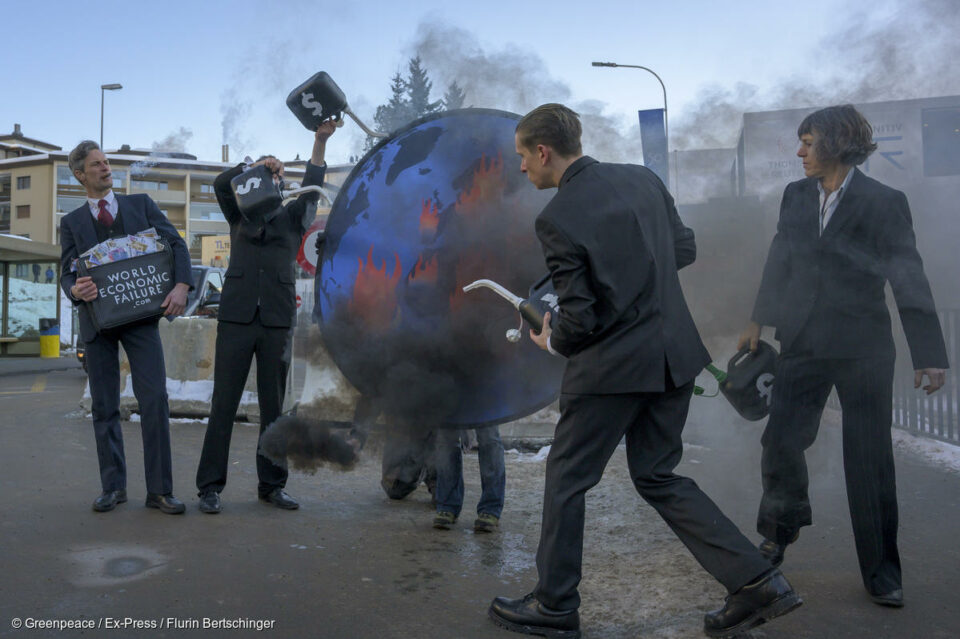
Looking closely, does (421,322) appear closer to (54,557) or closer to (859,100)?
(54,557)

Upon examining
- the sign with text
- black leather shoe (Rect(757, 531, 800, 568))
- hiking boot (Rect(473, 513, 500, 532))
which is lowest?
hiking boot (Rect(473, 513, 500, 532))

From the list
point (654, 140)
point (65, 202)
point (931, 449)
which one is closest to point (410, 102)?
point (654, 140)

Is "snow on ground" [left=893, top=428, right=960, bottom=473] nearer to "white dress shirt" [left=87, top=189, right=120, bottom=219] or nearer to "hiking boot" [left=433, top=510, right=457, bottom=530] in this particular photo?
"hiking boot" [left=433, top=510, right=457, bottom=530]

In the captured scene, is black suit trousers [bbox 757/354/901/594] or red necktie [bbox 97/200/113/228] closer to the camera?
black suit trousers [bbox 757/354/901/594]

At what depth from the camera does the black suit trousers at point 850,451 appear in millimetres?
2957

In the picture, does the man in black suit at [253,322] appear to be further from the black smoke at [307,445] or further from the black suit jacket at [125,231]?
the black smoke at [307,445]

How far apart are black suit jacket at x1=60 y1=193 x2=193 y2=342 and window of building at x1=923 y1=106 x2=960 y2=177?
4.35m

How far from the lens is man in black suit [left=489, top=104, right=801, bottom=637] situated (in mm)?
2471

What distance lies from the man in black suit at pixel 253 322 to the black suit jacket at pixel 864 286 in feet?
8.31

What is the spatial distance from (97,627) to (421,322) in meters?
1.48

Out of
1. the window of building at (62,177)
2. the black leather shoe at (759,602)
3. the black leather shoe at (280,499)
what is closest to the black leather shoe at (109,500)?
the black leather shoe at (280,499)

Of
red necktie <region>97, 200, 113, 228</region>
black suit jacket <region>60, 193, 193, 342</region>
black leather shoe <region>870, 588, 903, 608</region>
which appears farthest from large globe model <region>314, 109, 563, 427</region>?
red necktie <region>97, 200, 113, 228</region>

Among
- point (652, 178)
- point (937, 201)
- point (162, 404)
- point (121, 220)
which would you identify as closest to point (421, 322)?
point (652, 178)

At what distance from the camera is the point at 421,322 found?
2.74 meters
